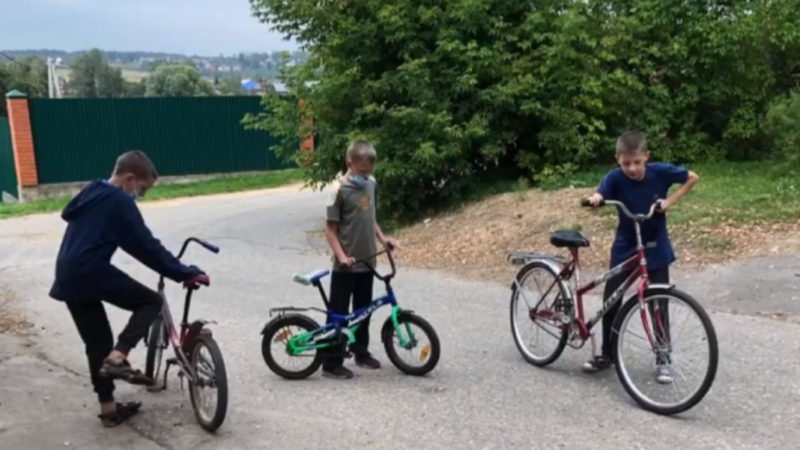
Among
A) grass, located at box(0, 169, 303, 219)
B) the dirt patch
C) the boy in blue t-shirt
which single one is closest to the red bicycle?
the boy in blue t-shirt

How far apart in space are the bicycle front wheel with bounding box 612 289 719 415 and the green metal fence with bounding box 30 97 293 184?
64.0 feet

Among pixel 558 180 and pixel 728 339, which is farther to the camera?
pixel 558 180

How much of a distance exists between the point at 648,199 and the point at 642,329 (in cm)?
85

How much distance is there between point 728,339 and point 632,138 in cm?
205

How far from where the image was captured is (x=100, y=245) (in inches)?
182

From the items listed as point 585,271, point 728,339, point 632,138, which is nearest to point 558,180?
point 585,271

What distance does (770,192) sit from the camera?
995 cm

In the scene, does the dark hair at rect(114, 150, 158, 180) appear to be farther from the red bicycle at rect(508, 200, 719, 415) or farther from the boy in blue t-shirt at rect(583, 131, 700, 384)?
the boy in blue t-shirt at rect(583, 131, 700, 384)

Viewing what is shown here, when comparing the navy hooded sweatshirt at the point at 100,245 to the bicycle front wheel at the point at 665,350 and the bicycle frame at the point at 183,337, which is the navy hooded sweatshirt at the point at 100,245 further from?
the bicycle front wheel at the point at 665,350

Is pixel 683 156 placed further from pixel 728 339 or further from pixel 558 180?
pixel 728 339

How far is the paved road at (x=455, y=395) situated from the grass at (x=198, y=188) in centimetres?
1165

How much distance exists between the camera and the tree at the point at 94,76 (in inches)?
2024

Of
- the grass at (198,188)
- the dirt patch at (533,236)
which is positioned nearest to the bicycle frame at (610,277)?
the dirt patch at (533,236)

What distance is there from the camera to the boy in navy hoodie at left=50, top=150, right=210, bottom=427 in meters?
4.61
